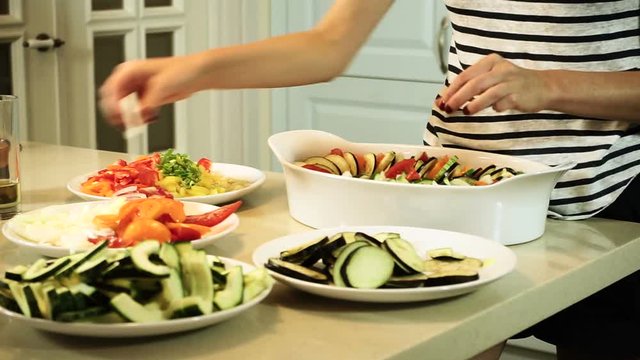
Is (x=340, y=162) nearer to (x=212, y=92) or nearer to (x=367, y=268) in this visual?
(x=367, y=268)

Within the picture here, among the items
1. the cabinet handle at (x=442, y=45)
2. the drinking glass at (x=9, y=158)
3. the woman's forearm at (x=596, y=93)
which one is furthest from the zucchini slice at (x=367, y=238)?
the cabinet handle at (x=442, y=45)

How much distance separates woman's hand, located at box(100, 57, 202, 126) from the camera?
1338mm

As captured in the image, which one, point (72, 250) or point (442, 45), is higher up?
point (72, 250)

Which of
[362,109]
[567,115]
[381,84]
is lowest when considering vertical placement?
[362,109]

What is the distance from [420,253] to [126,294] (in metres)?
0.40

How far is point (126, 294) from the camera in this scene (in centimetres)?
91

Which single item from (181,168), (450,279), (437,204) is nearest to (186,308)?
(450,279)

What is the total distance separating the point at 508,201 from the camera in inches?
50.7

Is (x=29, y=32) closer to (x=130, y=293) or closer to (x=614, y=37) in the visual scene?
(x=614, y=37)

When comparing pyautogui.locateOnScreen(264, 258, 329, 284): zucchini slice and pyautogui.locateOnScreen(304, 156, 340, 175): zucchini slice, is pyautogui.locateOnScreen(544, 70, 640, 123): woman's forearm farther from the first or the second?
pyautogui.locateOnScreen(264, 258, 329, 284): zucchini slice

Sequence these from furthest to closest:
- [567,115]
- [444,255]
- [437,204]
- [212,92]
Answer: [212,92] < [567,115] < [437,204] < [444,255]

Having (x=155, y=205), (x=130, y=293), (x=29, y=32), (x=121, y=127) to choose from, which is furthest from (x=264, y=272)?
(x=29, y=32)

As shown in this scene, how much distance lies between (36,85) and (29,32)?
154 mm

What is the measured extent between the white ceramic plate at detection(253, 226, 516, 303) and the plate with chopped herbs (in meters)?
0.33
